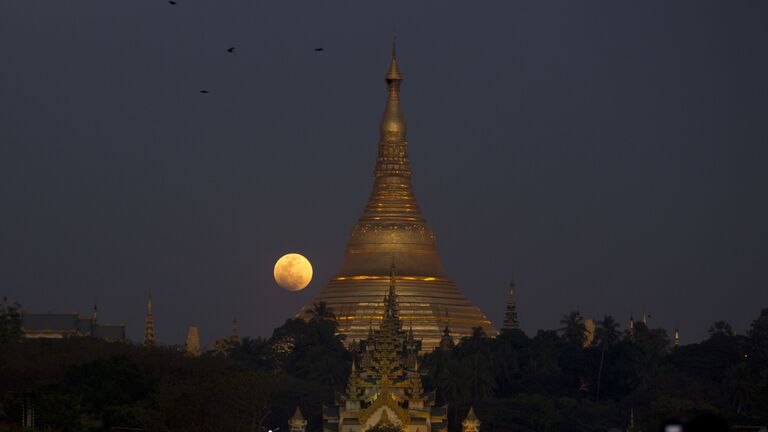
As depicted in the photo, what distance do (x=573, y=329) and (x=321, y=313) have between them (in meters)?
15.7

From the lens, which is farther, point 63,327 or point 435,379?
point 63,327

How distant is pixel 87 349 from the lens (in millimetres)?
88250

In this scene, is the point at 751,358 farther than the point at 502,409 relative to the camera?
Yes

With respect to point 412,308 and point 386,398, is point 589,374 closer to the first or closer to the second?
point 412,308

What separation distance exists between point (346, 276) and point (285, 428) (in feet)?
84.6

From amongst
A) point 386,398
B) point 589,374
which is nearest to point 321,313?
point 589,374

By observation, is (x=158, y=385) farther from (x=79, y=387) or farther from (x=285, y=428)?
(x=285, y=428)

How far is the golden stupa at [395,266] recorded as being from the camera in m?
116

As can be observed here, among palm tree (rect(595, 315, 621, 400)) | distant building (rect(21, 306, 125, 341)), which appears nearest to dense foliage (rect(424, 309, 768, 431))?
palm tree (rect(595, 315, 621, 400))

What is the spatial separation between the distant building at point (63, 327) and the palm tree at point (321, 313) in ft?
63.4

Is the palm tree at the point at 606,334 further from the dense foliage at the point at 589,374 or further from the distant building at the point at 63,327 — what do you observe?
the distant building at the point at 63,327

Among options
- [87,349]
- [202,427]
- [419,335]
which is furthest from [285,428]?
[202,427]

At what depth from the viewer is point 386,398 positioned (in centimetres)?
8812

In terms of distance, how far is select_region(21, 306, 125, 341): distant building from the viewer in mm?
129875
